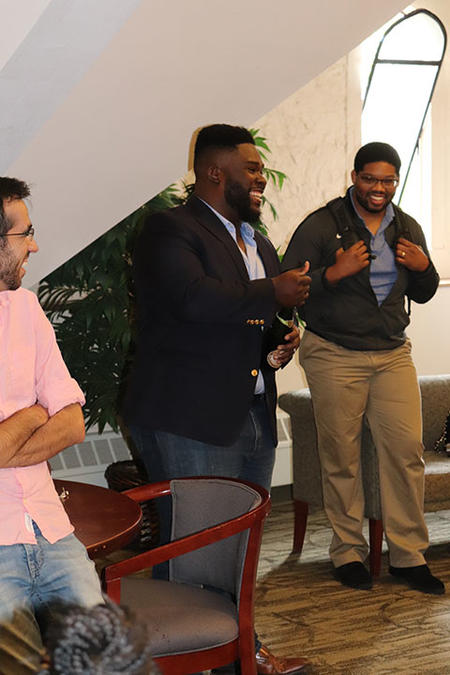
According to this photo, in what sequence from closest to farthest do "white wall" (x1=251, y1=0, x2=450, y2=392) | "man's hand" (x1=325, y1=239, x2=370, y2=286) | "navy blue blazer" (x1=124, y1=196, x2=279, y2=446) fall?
"navy blue blazer" (x1=124, y1=196, x2=279, y2=446)
"man's hand" (x1=325, y1=239, x2=370, y2=286)
"white wall" (x1=251, y1=0, x2=450, y2=392)

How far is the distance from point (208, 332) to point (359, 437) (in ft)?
4.96

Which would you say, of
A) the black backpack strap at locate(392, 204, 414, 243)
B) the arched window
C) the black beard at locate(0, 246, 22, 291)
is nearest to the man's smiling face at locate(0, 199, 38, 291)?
the black beard at locate(0, 246, 22, 291)

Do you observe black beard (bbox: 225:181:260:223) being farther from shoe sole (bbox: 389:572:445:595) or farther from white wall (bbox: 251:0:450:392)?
white wall (bbox: 251:0:450:392)

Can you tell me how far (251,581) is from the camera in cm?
226

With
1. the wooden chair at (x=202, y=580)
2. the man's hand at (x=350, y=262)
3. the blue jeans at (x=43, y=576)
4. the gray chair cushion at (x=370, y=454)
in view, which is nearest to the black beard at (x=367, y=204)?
the man's hand at (x=350, y=262)

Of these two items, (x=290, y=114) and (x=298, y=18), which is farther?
(x=290, y=114)

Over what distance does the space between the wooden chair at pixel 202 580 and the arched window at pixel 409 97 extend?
479 cm

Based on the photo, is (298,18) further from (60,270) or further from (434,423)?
(434,423)

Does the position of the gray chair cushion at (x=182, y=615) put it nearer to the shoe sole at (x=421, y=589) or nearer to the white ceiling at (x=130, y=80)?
the white ceiling at (x=130, y=80)

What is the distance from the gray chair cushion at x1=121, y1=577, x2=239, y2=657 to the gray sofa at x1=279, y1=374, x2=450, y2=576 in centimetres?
190

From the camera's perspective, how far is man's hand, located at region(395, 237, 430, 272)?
12.4 ft

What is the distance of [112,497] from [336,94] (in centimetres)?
418

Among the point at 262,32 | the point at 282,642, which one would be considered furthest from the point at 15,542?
the point at 282,642

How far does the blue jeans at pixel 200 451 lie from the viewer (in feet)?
8.88
